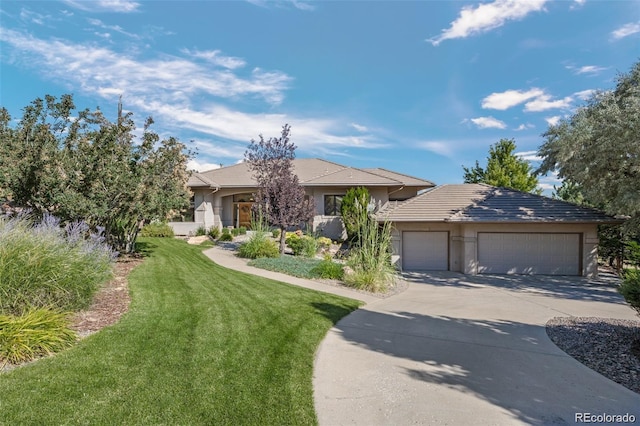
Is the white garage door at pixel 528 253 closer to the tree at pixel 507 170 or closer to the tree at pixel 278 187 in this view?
the tree at pixel 278 187

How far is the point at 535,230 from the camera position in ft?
47.6

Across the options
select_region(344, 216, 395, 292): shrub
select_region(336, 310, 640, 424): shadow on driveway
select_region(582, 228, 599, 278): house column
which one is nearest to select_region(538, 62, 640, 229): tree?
select_region(582, 228, 599, 278): house column

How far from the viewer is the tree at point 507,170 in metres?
27.4

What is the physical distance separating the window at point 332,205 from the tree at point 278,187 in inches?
229

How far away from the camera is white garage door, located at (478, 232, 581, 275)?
14414 millimetres

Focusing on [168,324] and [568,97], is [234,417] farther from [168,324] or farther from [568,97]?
[568,97]

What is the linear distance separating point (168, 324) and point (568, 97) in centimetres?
1803

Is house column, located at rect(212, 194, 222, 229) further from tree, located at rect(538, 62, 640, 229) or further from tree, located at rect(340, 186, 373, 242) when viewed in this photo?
tree, located at rect(538, 62, 640, 229)

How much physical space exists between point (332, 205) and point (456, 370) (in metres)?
17.8

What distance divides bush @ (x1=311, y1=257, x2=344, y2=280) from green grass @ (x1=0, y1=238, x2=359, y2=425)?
4157 millimetres

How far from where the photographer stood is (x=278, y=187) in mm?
15523

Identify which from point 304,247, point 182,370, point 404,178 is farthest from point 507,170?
point 182,370

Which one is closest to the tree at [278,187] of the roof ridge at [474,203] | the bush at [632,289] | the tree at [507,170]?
the roof ridge at [474,203]

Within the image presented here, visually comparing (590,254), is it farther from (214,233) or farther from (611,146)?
(214,233)
